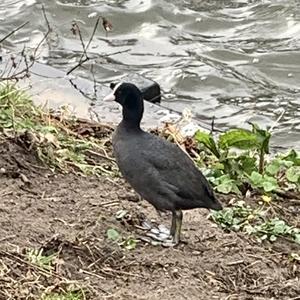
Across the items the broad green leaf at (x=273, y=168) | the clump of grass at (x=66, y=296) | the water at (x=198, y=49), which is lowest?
the water at (x=198, y=49)

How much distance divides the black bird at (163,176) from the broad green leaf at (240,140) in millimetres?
1187

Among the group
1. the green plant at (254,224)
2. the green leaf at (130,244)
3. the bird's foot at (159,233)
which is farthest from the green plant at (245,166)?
the green leaf at (130,244)

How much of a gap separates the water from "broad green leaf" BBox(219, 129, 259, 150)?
8.44 feet

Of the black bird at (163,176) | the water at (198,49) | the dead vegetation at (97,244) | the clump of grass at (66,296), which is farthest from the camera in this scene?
the water at (198,49)

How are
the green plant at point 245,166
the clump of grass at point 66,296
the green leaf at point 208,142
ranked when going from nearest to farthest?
the clump of grass at point 66,296 → the green plant at point 245,166 → the green leaf at point 208,142

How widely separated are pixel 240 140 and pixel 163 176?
1386 millimetres

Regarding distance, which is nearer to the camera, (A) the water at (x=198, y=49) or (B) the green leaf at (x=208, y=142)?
(B) the green leaf at (x=208, y=142)

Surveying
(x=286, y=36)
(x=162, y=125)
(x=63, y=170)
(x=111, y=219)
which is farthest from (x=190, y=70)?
→ (x=111, y=219)

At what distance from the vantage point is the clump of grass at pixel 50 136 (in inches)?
247

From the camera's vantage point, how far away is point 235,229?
579 centimetres

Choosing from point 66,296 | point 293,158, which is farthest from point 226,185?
point 66,296

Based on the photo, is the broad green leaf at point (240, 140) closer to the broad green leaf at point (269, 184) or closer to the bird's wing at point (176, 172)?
the broad green leaf at point (269, 184)

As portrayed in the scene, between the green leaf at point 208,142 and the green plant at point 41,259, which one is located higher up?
the green plant at point 41,259

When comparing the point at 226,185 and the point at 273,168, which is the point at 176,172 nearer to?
the point at 226,185
